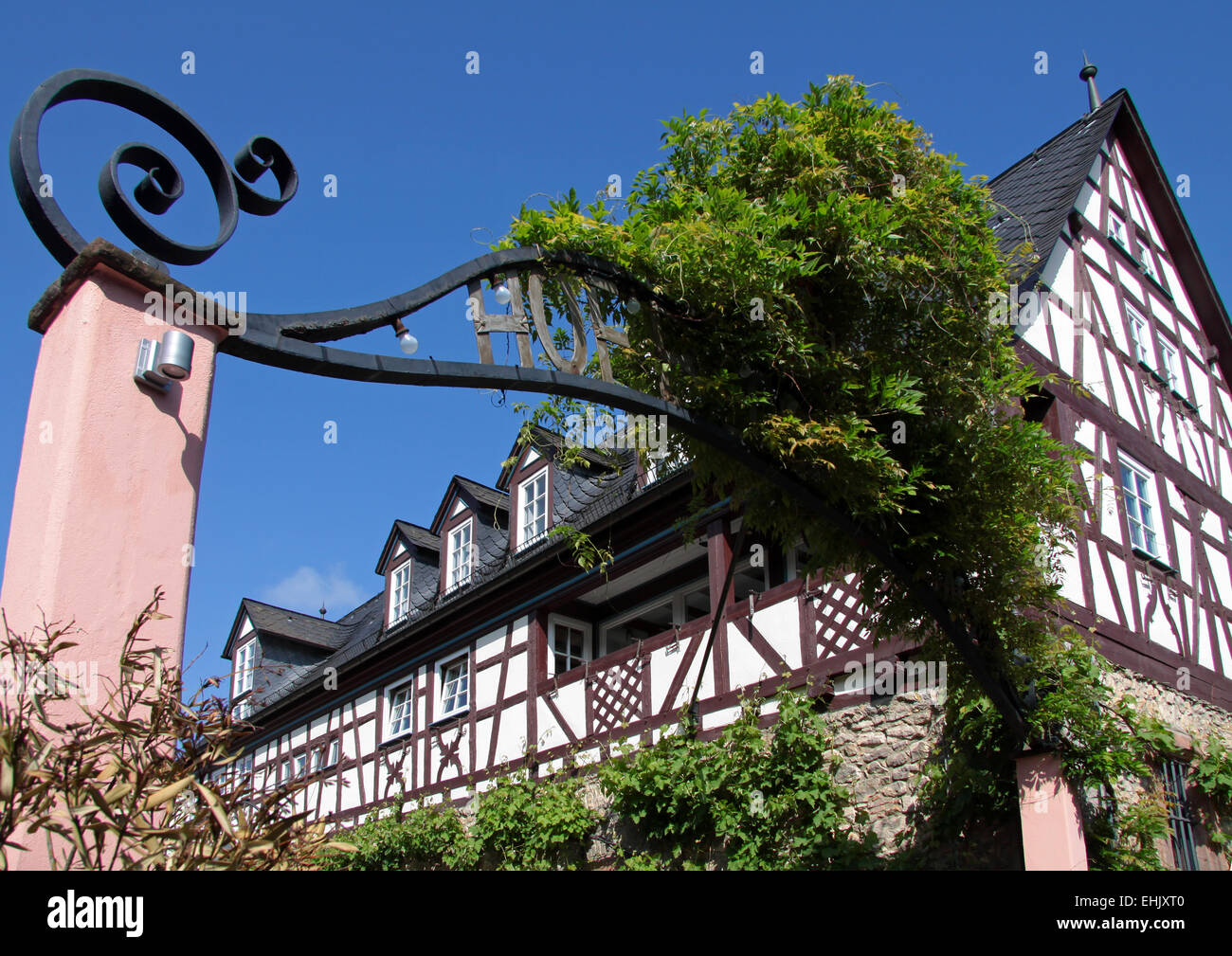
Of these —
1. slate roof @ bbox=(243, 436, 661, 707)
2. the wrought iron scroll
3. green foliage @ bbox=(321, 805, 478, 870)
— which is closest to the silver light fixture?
the wrought iron scroll

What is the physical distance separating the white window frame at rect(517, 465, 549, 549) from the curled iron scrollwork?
9694 mm

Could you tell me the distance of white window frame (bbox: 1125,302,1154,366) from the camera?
10320mm

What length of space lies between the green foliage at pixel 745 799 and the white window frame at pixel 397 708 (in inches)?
209

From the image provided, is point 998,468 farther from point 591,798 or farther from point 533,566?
point 533,566

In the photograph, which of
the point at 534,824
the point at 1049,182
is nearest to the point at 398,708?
the point at 534,824

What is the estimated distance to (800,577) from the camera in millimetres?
7523

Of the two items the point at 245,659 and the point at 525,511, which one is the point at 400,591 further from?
the point at 245,659

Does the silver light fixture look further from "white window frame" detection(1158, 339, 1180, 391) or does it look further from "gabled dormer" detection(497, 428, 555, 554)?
"white window frame" detection(1158, 339, 1180, 391)

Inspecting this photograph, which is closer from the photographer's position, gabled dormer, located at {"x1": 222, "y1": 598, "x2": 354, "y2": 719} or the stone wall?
the stone wall

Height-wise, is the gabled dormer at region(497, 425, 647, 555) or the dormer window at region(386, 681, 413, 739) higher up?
the gabled dormer at region(497, 425, 647, 555)

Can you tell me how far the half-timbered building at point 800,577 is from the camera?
8.13m

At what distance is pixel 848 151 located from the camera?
15.0 feet
